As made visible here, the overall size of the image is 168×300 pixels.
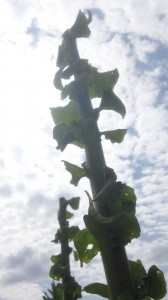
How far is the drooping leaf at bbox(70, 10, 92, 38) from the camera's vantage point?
610 centimetres

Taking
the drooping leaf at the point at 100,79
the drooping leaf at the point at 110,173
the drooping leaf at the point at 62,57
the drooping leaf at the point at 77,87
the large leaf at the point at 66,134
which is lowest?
the drooping leaf at the point at 110,173

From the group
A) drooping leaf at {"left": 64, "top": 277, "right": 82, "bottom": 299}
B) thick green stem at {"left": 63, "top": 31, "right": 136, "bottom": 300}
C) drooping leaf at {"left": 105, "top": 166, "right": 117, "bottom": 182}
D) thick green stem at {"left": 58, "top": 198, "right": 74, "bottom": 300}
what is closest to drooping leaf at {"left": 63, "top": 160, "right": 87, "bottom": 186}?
thick green stem at {"left": 63, "top": 31, "right": 136, "bottom": 300}

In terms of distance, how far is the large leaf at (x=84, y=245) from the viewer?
545cm

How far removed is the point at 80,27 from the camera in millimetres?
6141

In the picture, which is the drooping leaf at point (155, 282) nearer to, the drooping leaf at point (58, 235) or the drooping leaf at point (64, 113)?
the drooping leaf at point (58, 235)

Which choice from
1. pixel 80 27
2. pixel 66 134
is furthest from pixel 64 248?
pixel 80 27

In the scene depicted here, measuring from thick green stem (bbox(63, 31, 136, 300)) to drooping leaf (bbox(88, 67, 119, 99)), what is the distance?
0.30 meters

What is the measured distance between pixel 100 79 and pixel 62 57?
0.83m

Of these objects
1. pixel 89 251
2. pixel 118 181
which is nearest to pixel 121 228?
pixel 118 181

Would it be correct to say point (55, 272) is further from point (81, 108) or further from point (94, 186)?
point (81, 108)

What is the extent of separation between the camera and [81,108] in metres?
5.39

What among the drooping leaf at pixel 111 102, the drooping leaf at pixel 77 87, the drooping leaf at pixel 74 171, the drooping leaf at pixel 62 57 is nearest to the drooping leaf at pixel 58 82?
the drooping leaf at pixel 62 57

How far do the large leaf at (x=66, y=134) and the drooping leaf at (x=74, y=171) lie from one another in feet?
0.96

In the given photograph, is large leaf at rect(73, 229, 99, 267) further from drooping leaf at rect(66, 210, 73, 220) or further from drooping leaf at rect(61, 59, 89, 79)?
drooping leaf at rect(61, 59, 89, 79)
